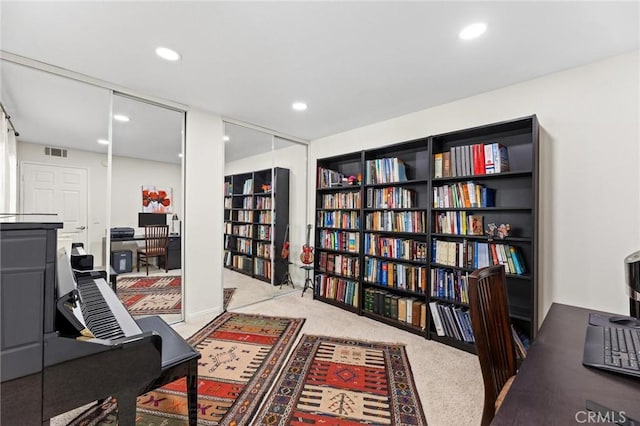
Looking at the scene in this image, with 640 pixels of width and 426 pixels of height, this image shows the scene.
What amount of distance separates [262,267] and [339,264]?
135 centimetres

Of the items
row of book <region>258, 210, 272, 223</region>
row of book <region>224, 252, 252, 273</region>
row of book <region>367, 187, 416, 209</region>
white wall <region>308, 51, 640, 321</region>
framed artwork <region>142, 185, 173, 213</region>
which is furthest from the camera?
row of book <region>258, 210, 272, 223</region>

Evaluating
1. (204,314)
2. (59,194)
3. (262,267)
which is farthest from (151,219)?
(262,267)

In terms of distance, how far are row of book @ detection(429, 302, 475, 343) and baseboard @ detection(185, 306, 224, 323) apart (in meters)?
2.43

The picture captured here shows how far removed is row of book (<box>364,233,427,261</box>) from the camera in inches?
112

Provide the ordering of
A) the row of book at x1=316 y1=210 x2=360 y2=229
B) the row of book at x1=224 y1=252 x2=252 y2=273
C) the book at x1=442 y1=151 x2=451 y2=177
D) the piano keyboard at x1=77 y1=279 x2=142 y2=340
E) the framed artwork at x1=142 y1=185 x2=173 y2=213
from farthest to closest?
the row of book at x1=224 y1=252 x2=252 y2=273, the row of book at x1=316 y1=210 x2=360 y2=229, the framed artwork at x1=142 y1=185 x2=173 y2=213, the book at x1=442 y1=151 x2=451 y2=177, the piano keyboard at x1=77 y1=279 x2=142 y2=340

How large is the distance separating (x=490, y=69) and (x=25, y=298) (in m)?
3.08

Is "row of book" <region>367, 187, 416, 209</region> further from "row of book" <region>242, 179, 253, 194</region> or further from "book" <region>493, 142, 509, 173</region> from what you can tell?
"row of book" <region>242, 179, 253, 194</region>

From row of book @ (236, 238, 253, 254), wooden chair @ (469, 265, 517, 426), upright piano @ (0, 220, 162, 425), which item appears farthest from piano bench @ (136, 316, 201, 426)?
row of book @ (236, 238, 253, 254)

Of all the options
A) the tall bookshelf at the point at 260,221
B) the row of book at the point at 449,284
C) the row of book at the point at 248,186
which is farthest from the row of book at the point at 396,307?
the row of book at the point at 248,186

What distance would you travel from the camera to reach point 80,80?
7.79 ft

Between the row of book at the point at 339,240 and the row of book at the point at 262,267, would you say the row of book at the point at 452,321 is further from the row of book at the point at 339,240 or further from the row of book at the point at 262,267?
the row of book at the point at 262,267

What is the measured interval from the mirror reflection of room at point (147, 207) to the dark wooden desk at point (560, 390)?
3.16 metres

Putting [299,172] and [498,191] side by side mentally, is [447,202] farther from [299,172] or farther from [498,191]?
[299,172]

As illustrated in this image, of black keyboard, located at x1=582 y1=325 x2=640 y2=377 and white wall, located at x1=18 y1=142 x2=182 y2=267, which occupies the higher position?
white wall, located at x1=18 y1=142 x2=182 y2=267
